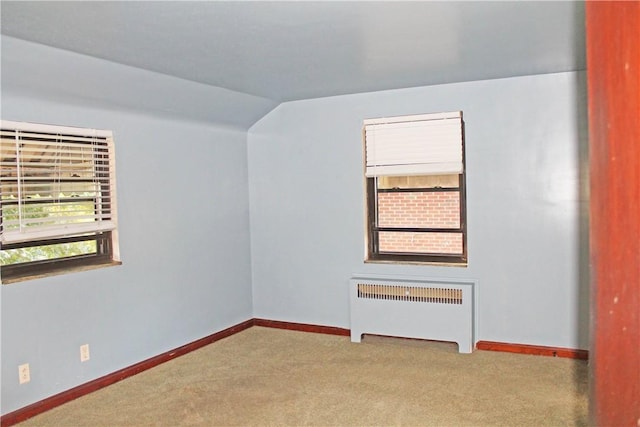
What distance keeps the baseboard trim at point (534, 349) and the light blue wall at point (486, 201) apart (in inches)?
2.0

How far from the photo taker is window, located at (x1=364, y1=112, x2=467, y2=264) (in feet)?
14.8

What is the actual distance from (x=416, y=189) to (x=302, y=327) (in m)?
1.78

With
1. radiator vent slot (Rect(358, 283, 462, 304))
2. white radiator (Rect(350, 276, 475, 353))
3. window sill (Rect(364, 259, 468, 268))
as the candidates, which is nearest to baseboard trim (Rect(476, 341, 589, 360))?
white radiator (Rect(350, 276, 475, 353))

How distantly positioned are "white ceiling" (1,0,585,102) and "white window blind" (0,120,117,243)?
74cm

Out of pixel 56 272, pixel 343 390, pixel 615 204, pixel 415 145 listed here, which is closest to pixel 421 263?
pixel 415 145

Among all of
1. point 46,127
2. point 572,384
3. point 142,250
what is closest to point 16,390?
point 142,250

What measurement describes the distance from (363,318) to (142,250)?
2032 mm

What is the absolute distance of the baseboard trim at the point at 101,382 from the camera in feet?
10.3

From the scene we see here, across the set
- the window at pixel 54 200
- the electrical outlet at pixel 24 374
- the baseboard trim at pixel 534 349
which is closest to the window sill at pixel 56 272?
the window at pixel 54 200

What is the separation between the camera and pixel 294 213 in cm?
512

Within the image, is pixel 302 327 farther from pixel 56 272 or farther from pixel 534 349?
pixel 56 272

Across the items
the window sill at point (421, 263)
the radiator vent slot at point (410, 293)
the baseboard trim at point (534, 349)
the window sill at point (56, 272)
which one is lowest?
the baseboard trim at point (534, 349)

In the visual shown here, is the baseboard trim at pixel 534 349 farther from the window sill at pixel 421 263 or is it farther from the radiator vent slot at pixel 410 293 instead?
the window sill at pixel 421 263

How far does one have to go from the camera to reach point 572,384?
3564 mm
